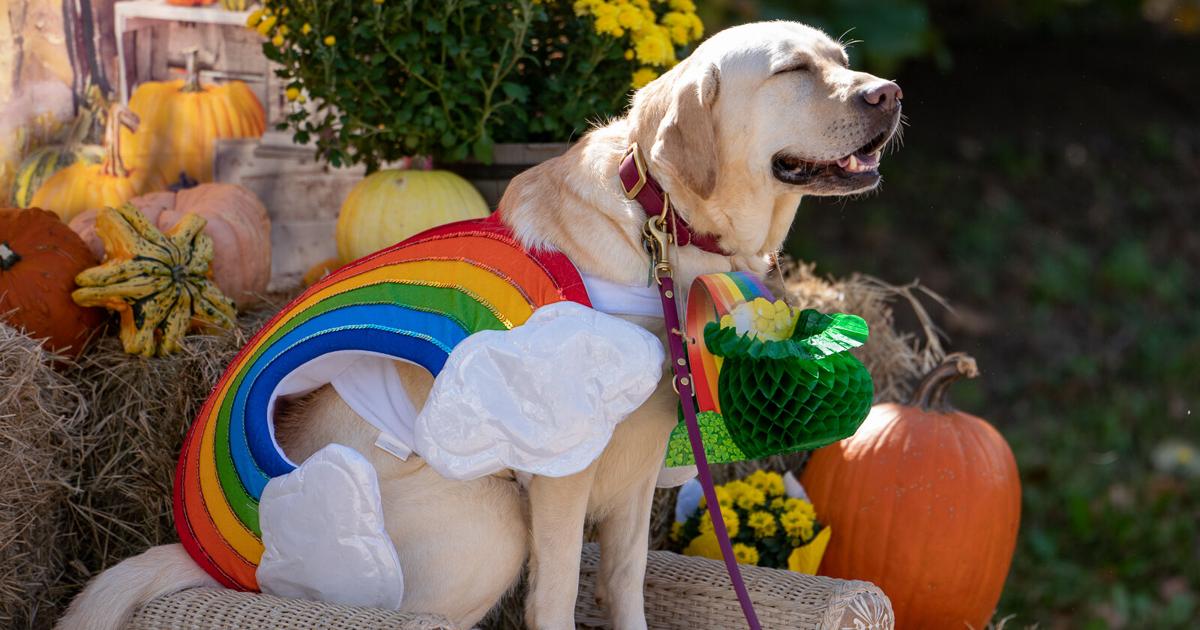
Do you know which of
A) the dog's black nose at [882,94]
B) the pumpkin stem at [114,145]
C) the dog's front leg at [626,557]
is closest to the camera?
the dog's black nose at [882,94]

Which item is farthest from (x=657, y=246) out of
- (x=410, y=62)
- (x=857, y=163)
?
(x=410, y=62)

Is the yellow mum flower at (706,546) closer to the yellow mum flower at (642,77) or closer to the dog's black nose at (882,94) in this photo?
the yellow mum flower at (642,77)

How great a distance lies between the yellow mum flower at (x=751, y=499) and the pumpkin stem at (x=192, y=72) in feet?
7.69

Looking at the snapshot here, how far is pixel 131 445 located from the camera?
311cm

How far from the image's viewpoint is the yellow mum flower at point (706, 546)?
331 cm

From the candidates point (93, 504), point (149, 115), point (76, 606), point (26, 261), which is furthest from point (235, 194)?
point (76, 606)

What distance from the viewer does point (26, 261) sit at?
3.04 metres

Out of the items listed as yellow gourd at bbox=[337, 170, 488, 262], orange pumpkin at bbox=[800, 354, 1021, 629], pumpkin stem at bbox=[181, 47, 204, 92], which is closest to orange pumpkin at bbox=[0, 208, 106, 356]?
yellow gourd at bbox=[337, 170, 488, 262]

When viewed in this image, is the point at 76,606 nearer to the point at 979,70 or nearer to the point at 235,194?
the point at 235,194

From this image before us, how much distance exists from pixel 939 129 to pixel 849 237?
1.24m

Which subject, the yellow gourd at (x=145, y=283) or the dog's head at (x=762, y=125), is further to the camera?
the yellow gourd at (x=145, y=283)

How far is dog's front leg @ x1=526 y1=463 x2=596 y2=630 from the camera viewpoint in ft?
7.52

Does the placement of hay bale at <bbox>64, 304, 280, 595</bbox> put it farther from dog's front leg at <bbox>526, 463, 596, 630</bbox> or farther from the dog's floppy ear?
Result: the dog's floppy ear

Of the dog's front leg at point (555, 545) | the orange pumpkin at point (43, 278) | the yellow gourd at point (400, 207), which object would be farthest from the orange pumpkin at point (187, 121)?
the dog's front leg at point (555, 545)
